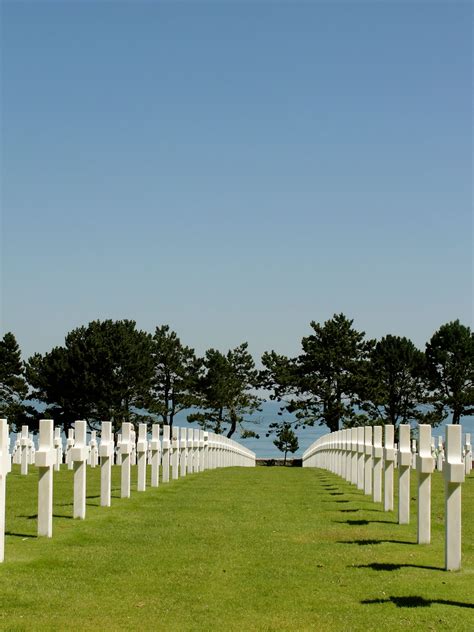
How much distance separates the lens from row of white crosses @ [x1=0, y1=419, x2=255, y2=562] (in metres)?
13.8

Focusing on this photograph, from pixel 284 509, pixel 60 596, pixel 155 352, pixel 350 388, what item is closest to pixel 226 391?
pixel 155 352

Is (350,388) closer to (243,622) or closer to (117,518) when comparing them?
(117,518)

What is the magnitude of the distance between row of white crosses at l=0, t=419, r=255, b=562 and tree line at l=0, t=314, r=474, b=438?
36.5 meters

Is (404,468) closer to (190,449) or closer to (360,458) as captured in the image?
(360,458)

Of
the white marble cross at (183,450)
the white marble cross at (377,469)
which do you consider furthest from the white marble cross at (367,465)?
the white marble cross at (183,450)

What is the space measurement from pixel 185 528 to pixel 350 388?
263 ft

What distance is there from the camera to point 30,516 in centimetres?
1630

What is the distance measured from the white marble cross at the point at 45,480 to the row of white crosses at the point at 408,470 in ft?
15.3

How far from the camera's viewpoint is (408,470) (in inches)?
623

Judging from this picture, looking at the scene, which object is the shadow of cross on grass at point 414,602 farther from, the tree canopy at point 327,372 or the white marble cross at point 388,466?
the tree canopy at point 327,372

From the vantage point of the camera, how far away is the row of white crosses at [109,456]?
13750 mm

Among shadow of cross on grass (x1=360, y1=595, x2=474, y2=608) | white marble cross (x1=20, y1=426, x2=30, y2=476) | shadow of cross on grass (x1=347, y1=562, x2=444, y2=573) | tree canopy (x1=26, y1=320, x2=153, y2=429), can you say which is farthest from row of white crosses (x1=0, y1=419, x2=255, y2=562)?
tree canopy (x1=26, y1=320, x2=153, y2=429)

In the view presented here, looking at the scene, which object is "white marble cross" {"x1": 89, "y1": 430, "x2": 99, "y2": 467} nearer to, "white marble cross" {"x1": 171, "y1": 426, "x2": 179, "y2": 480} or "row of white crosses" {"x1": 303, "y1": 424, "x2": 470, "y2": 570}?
"white marble cross" {"x1": 171, "y1": 426, "x2": 179, "y2": 480}

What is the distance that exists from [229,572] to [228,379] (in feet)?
326
